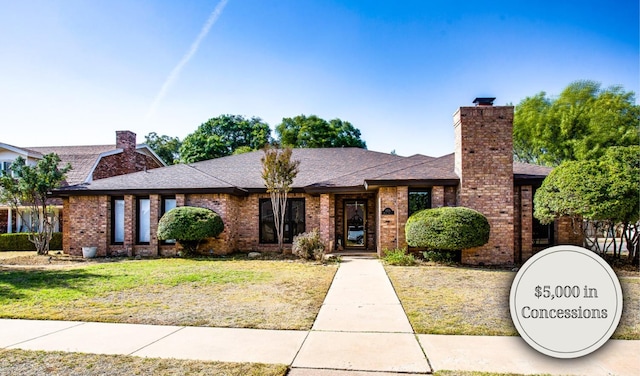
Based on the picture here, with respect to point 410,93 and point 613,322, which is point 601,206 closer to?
point 410,93

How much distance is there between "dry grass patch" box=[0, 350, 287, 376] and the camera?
137 inches

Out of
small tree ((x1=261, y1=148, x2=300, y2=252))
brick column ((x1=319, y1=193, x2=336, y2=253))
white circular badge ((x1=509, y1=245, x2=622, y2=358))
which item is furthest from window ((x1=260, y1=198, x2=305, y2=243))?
white circular badge ((x1=509, y1=245, x2=622, y2=358))

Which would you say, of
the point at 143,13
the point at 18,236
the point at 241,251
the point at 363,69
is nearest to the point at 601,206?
the point at 363,69

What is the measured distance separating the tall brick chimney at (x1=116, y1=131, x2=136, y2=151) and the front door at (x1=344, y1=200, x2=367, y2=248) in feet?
46.2

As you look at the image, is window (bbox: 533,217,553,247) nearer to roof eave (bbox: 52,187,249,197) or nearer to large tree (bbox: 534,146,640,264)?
large tree (bbox: 534,146,640,264)

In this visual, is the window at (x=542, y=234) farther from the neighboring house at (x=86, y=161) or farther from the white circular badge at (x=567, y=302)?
the neighboring house at (x=86, y=161)

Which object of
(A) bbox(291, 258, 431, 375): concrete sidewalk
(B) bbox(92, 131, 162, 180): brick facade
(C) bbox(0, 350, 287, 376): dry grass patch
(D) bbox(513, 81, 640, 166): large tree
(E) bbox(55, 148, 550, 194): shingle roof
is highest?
(D) bbox(513, 81, 640, 166): large tree

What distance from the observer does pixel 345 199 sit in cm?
1502

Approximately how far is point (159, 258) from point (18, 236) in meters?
9.64

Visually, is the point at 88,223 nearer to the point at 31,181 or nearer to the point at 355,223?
the point at 31,181

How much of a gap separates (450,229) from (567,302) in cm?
937

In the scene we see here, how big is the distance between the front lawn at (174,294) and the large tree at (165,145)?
1384 inches

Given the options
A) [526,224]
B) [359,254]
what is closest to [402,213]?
[359,254]

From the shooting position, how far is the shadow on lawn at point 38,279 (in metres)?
7.47
